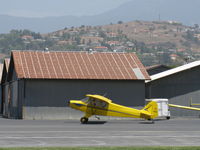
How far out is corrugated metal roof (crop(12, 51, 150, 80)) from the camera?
1709 inches

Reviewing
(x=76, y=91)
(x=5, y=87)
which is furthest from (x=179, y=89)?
(x=5, y=87)

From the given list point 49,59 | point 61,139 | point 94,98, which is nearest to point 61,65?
point 49,59

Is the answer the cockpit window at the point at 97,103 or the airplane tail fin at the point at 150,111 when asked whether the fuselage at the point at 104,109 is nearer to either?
the cockpit window at the point at 97,103

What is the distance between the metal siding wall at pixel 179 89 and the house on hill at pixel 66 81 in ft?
9.46

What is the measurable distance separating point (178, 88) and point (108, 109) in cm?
1243

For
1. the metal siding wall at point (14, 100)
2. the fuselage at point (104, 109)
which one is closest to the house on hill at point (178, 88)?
the fuselage at point (104, 109)

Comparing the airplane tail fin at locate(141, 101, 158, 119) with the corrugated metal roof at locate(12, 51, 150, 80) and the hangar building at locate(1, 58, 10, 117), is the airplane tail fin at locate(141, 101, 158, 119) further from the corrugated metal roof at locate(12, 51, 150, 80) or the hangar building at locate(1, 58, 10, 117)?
the hangar building at locate(1, 58, 10, 117)

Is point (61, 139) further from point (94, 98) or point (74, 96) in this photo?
point (74, 96)

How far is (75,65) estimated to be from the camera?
45.2 m

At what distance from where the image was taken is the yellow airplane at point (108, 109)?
118ft

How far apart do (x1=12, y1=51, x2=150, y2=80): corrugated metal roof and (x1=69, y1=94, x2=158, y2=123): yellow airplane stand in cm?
643

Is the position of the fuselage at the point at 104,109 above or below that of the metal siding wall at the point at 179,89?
below

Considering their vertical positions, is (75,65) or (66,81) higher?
(75,65)

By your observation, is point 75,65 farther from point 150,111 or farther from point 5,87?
point 5,87
